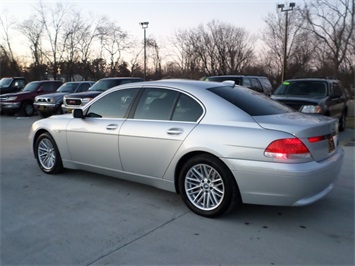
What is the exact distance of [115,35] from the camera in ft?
161

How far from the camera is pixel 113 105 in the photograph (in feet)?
15.9

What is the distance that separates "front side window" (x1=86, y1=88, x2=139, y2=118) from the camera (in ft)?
15.4

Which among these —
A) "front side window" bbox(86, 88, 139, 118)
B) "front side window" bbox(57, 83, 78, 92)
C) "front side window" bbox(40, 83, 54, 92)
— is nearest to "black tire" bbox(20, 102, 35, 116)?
"front side window" bbox(40, 83, 54, 92)

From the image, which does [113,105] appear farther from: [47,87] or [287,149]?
[47,87]

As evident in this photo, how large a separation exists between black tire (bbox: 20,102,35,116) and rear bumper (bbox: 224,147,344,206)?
49.1 feet

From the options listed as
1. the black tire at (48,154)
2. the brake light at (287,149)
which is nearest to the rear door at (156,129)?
the brake light at (287,149)

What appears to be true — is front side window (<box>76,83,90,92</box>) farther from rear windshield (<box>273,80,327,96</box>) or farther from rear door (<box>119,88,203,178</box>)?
rear door (<box>119,88,203,178</box>)

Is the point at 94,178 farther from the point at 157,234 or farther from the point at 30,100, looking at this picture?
the point at 30,100

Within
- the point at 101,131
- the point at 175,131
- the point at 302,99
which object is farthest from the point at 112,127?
the point at 302,99

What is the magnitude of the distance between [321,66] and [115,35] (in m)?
29.0

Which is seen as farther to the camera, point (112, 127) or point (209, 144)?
point (112, 127)

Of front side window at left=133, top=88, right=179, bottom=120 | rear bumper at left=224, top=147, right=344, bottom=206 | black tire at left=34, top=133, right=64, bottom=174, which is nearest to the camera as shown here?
rear bumper at left=224, top=147, right=344, bottom=206

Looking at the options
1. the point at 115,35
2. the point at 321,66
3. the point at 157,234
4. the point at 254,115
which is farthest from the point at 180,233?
the point at 115,35

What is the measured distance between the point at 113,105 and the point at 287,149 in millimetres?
2558
